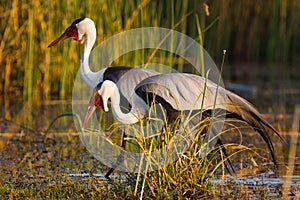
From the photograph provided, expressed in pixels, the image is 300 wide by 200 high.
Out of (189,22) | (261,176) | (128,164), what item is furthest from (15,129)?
(189,22)

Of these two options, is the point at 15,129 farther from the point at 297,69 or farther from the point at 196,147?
the point at 297,69

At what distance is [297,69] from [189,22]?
1.85 metres

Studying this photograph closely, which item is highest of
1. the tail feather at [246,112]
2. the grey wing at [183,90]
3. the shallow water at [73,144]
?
the grey wing at [183,90]

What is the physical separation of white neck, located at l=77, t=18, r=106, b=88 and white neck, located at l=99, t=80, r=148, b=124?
2.36 ft

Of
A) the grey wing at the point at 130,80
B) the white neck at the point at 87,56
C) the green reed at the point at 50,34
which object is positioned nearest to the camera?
the grey wing at the point at 130,80

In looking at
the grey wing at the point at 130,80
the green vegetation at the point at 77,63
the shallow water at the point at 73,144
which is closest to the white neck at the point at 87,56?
the grey wing at the point at 130,80

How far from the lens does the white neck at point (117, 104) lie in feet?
15.9

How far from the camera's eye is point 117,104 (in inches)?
196

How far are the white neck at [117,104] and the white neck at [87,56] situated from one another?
Result: 72 cm

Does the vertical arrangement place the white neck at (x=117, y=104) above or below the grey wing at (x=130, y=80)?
below

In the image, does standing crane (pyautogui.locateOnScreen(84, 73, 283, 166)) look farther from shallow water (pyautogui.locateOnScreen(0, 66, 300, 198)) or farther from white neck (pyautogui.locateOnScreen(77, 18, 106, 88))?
white neck (pyautogui.locateOnScreen(77, 18, 106, 88))

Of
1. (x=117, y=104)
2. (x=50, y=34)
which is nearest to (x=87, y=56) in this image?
(x=117, y=104)

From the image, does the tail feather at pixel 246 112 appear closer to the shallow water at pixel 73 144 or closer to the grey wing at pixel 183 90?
the grey wing at pixel 183 90

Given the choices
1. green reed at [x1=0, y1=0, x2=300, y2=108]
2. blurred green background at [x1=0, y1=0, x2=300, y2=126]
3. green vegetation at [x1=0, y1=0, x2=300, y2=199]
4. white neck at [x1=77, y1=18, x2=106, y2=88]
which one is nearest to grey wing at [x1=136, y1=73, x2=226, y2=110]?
green vegetation at [x1=0, y1=0, x2=300, y2=199]
